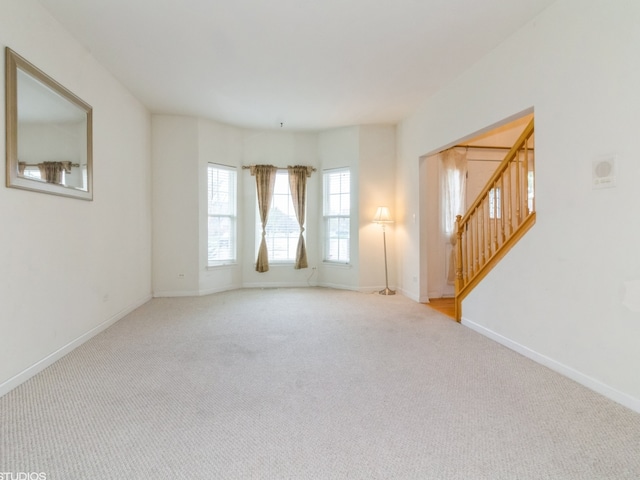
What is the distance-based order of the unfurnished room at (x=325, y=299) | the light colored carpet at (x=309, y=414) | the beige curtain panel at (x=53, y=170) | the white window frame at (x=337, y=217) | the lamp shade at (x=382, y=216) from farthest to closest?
the white window frame at (x=337, y=217), the lamp shade at (x=382, y=216), the beige curtain panel at (x=53, y=170), the unfurnished room at (x=325, y=299), the light colored carpet at (x=309, y=414)

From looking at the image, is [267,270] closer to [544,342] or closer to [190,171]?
[190,171]

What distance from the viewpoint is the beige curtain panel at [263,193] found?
594 centimetres

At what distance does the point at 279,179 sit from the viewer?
6141 millimetres

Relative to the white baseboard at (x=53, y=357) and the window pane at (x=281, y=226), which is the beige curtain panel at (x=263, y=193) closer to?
the window pane at (x=281, y=226)

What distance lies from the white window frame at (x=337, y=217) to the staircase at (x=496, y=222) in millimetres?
2212

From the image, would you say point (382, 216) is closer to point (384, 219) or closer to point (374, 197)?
point (384, 219)

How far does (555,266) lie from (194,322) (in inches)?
143

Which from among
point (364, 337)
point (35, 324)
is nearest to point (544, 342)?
point (364, 337)

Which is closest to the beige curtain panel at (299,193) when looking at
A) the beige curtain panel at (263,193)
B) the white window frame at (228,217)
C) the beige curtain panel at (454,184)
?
the beige curtain panel at (263,193)

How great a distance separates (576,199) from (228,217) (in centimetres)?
488

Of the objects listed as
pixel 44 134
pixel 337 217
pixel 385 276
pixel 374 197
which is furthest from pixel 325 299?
pixel 44 134

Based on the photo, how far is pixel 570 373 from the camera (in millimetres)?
2434

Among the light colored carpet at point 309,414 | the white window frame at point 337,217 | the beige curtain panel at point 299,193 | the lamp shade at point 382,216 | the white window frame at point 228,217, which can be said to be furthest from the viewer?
the beige curtain panel at point 299,193

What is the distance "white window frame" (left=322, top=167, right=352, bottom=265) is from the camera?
5.92 m
